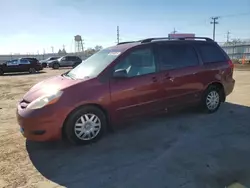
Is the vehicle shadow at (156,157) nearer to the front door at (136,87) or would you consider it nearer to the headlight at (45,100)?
the front door at (136,87)

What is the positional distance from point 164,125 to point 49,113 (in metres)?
2.35

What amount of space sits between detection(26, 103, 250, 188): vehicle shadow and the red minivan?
12.9 inches

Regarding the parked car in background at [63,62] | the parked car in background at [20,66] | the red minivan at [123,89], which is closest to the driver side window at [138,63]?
the red minivan at [123,89]

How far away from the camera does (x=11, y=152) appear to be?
4.16 metres

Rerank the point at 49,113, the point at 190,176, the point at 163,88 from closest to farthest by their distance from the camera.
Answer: the point at 190,176, the point at 49,113, the point at 163,88

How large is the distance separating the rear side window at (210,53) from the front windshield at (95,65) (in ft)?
7.01

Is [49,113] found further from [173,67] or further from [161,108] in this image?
[173,67]

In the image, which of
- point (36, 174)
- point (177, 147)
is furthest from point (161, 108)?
point (36, 174)

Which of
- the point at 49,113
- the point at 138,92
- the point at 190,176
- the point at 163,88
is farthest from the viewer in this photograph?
the point at 163,88

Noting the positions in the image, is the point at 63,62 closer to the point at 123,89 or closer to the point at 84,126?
the point at 123,89

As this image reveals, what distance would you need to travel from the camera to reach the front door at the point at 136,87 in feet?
14.9

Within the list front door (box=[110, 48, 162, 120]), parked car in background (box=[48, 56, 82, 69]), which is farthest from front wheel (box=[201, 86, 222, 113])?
parked car in background (box=[48, 56, 82, 69])

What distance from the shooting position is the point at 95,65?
193 inches

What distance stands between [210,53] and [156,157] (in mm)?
3318
